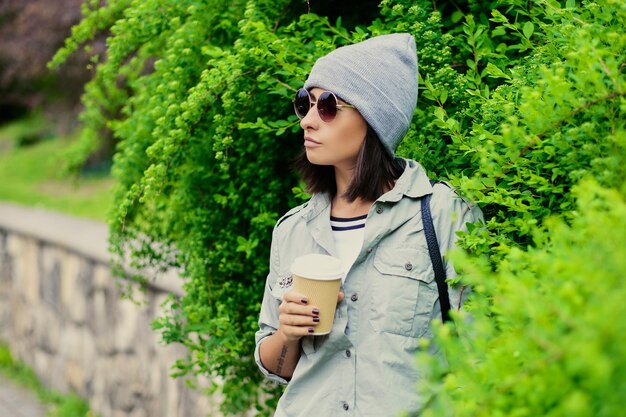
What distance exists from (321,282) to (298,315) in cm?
12

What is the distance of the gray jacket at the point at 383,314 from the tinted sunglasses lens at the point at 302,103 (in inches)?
13.0

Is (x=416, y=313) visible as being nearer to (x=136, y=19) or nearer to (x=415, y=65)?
(x=415, y=65)

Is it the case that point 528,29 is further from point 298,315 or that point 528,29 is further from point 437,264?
point 298,315

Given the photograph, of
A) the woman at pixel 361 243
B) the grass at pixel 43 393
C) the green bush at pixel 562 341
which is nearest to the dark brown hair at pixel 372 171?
the woman at pixel 361 243

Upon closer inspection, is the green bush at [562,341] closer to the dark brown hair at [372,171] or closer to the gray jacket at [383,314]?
the gray jacket at [383,314]

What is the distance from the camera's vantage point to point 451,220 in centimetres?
195

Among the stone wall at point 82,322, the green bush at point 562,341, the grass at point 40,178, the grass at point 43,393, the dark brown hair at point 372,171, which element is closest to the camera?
the green bush at point 562,341

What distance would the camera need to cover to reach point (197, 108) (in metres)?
2.61

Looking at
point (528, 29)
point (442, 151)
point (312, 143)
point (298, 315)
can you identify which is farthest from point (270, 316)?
point (528, 29)

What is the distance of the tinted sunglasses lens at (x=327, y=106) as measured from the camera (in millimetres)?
2076

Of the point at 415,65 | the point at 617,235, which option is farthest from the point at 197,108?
the point at 617,235

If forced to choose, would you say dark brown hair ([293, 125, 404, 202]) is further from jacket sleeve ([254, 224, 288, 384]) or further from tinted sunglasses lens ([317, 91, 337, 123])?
jacket sleeve ([254, 224, 288, 384])

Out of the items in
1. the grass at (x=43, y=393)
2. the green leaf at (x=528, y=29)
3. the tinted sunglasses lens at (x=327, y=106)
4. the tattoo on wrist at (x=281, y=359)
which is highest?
the green leaf at (x=528, y=29)

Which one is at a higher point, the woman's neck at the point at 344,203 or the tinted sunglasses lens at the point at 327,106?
the tinted sunglasses lens at the point at 327,106
